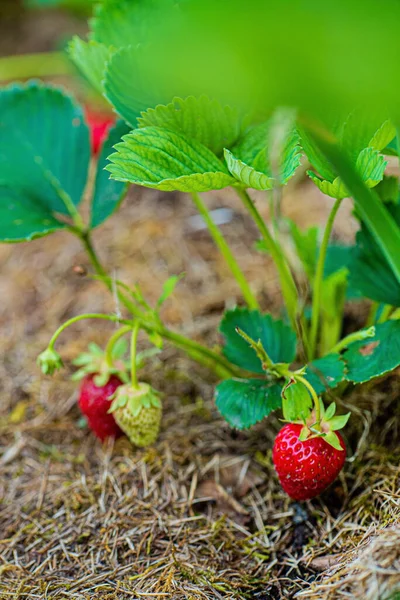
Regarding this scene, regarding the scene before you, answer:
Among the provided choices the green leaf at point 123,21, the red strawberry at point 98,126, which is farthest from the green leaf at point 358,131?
the red strawberry at point 98,126

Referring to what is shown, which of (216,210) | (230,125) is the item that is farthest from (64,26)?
(230,125)

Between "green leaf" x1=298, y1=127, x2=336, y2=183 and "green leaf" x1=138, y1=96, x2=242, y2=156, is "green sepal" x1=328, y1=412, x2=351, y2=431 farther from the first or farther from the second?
"green leaf" x1=138, y1=96, x2=242, y2=156

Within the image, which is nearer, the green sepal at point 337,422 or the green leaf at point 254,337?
the green sepal at point 337,422

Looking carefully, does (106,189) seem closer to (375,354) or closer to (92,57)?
(92,57)

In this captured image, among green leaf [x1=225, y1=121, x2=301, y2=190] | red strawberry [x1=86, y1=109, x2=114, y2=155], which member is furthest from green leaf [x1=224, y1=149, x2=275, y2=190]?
red strawberry [x1=86, y1=109, x2=114, y2=155]

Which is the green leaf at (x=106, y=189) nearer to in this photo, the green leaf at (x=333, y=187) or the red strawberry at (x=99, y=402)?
the red strawberry at (x=99, y=402)

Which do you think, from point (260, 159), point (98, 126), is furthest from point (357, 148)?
point (98, 126)
